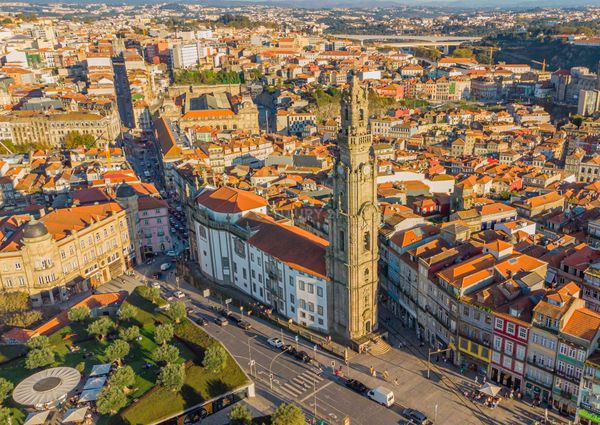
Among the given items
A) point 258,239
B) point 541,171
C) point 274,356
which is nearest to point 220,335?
point 274,356

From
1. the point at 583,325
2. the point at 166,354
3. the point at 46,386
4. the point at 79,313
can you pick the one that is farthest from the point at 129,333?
the point at 583,325

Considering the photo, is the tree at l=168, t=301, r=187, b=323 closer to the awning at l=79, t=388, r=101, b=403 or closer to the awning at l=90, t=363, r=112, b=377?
the awning at l=90, t=363, r=112, b=377

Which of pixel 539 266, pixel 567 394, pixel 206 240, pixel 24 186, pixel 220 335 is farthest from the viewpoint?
pixel 24 186

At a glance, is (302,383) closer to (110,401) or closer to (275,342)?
(275,342)

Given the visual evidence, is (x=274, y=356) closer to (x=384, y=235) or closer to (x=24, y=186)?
(x=384, y=235)

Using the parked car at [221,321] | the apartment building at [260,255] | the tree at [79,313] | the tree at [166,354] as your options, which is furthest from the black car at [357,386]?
the tree at [79,313]

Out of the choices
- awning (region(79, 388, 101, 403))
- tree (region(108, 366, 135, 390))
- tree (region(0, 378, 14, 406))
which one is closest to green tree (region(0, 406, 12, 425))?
tree (region(0, 378, 14, 406))
